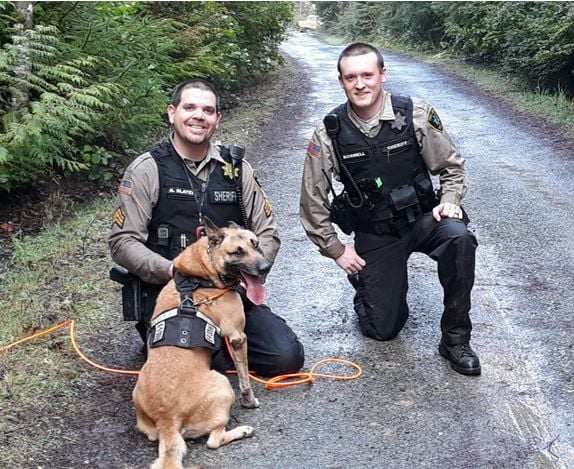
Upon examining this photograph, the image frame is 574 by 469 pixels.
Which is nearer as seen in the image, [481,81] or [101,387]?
[101,387]

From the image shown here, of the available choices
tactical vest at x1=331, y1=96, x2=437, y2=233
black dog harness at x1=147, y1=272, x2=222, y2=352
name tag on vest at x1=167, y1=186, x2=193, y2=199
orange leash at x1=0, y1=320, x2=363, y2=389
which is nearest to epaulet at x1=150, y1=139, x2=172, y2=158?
name tag on vest at x1=167, y1=186, x2=193, y2=199

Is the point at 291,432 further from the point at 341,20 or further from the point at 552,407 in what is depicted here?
the point at 341,20

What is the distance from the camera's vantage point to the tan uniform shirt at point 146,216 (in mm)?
4281

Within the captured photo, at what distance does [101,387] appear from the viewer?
14.3 ft

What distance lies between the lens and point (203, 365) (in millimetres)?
3820

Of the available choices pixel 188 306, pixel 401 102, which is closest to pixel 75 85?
pixel 401 102

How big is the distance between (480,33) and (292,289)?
16137 mm

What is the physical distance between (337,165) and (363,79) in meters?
0.60

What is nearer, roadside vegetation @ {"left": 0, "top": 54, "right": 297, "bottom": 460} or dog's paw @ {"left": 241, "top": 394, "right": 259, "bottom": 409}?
roadside vegetation @ {"left": 0, "top": 54, "right": 297, "bottom": 460}

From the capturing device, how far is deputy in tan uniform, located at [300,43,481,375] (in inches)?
187

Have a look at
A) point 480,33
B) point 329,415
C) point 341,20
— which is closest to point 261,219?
point 329,415

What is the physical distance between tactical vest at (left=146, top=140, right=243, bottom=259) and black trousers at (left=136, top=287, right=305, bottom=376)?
33 centimetres

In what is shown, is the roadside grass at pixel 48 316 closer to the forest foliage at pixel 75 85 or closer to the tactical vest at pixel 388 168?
the forest foliage at pixel 75 85

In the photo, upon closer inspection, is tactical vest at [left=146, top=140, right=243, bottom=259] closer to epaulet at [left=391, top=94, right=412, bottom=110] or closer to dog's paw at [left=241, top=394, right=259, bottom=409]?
dog's paw at [left=241, top=394, right=259, bottom=409]
